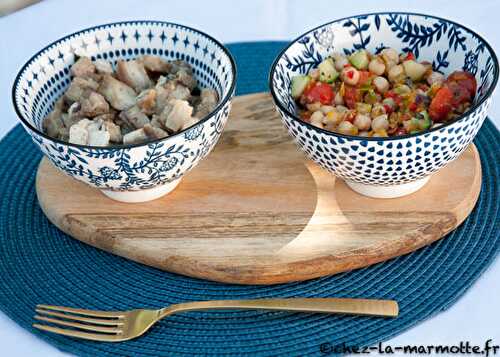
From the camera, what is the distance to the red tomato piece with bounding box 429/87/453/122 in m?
1.25

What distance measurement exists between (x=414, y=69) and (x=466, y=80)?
0.11m

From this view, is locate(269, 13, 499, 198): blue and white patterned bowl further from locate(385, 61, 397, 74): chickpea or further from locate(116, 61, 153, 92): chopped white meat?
locate(116, 61, 153, 92): chopped white meat

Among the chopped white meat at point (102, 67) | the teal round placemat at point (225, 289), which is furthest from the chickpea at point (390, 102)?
the chopped white meat at point (102, 67)

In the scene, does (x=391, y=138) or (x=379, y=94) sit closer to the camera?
(x=391, y=138)

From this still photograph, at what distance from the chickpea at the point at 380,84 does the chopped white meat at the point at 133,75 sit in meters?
0.44

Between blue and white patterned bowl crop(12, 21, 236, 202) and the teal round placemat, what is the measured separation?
15 cm

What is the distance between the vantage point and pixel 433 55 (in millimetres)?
1390

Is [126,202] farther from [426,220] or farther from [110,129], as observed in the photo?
[426,220]

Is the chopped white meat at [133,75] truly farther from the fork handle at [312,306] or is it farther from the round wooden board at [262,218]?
the fork handle at [312,306]

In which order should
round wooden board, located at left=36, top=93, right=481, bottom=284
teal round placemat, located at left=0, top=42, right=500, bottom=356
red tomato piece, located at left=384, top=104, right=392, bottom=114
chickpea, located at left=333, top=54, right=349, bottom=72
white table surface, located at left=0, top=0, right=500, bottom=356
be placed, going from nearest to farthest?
1. teal round placemat, located at left=0, top=42, right=500, bottom=356
2. round wooden board, located at left=36, top=93, right=481, bottom=284
3. red tomato piece, located at left=384, top=104, right=392, bottom=114
4. chickpea, located at left=333, top=54, right=349, bottom=72
5. white table surface, located at left=0, top=0, right=500, bottom=356

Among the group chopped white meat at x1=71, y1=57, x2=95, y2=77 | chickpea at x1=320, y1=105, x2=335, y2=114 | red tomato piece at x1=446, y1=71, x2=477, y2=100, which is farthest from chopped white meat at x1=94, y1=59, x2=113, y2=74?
red tomato piece at x1=446, y1=71, x2=477, y2=100

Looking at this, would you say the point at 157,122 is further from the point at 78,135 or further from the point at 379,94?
the point at 379,94

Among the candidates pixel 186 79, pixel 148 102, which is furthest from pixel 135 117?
pixel 186 79

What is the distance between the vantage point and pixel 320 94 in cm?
133
